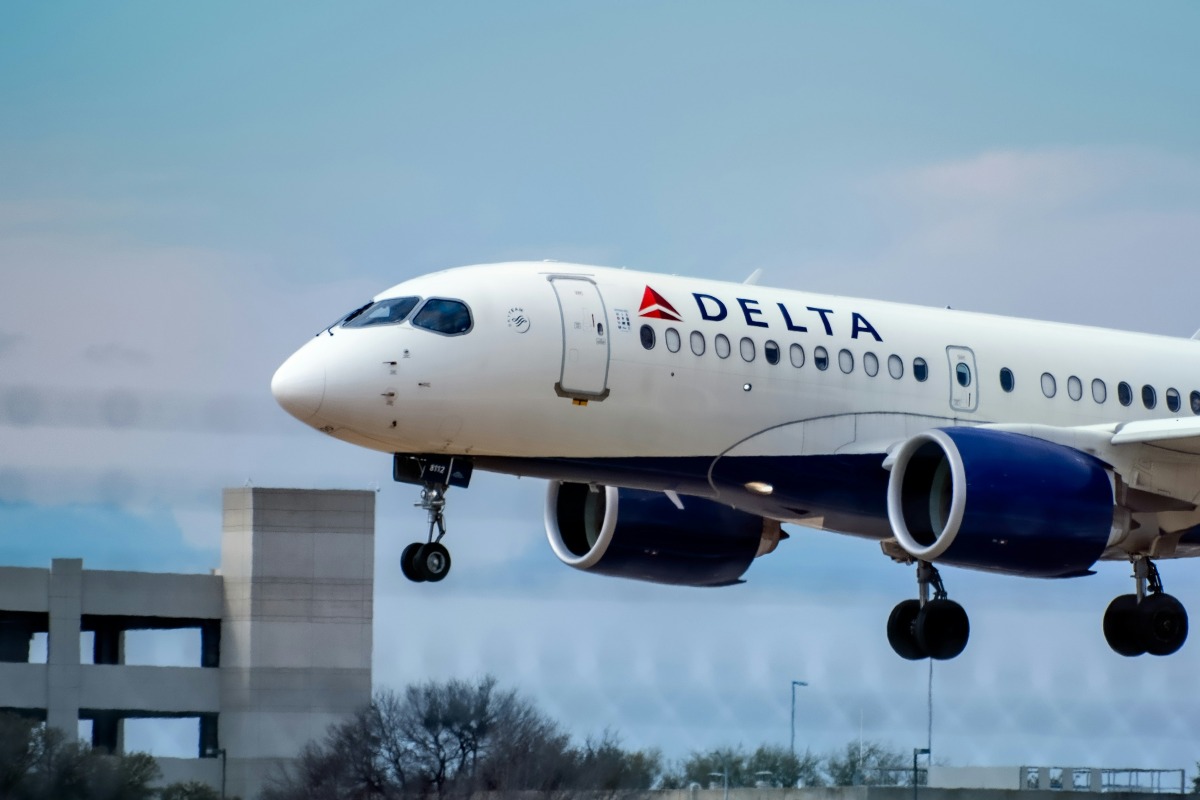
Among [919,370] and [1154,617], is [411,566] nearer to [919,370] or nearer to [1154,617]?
[919,370]

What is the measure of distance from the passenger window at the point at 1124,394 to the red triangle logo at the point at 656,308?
797 centimetres

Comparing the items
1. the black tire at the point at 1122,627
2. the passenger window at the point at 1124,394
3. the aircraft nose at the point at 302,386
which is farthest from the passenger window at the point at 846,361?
the aircraft nose at the point at 302,386

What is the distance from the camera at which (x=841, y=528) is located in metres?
34.8

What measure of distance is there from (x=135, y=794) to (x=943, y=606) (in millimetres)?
15862

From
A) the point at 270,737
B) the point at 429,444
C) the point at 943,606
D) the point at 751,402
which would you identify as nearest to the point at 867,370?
the point at 751,402

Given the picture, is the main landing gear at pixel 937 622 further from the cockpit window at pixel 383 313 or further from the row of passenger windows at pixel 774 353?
the cockpit window at pixel 383 313

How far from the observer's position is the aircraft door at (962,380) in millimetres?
34500

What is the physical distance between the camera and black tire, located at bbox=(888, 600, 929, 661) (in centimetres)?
3759

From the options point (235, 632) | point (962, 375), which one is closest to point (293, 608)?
point (235, 632)

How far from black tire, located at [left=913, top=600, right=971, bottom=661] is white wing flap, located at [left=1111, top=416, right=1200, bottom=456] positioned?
393 cm

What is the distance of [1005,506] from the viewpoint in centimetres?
3159

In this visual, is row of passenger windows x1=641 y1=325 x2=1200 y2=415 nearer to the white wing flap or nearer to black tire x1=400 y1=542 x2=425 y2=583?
the white wing flap

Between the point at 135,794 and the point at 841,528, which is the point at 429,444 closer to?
the point at 841,528

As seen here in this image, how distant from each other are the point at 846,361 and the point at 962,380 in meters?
2.06
